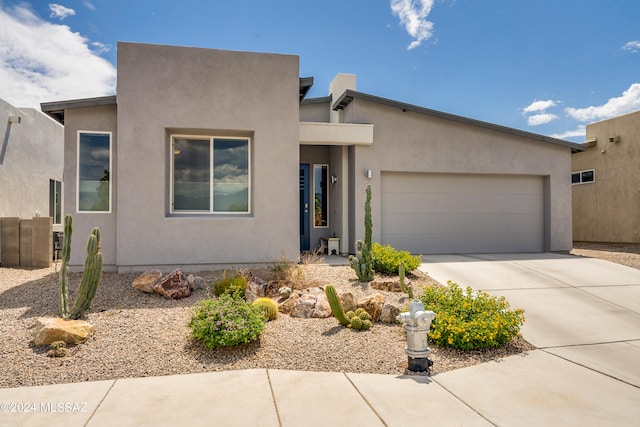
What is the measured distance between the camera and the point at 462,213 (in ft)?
39.9

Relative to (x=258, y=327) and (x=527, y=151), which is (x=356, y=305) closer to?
(x=258, y=327)

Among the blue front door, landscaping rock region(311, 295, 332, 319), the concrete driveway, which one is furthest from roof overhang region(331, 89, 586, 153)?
landscaping rock region(311, 295, 332, 319)

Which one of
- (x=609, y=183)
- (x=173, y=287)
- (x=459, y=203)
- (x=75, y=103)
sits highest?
(x=75, y=103)

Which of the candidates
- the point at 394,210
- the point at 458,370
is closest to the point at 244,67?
the point at 394,210

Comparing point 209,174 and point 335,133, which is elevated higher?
point 335,133

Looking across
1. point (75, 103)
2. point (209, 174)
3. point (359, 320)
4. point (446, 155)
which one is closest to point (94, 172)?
point (75, 103)

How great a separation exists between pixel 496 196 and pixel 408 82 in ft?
16.0

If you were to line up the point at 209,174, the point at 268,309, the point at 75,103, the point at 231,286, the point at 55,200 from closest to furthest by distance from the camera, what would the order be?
the point at 268,309
the point at 231,286
the point at 75,103
the point at 209,174
the point at 55,200

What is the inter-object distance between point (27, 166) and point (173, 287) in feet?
37.1

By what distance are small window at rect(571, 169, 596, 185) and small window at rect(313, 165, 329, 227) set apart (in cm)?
1260

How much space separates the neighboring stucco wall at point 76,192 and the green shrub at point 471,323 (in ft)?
23.6

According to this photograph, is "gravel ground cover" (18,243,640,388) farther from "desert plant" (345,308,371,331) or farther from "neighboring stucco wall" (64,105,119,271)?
"neighboring stucco wall" (64,105,119,271)

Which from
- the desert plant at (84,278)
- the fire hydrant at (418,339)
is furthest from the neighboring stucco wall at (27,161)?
the fire hydrant at (418,339)

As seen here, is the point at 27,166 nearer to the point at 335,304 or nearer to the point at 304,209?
the point at 304,209
